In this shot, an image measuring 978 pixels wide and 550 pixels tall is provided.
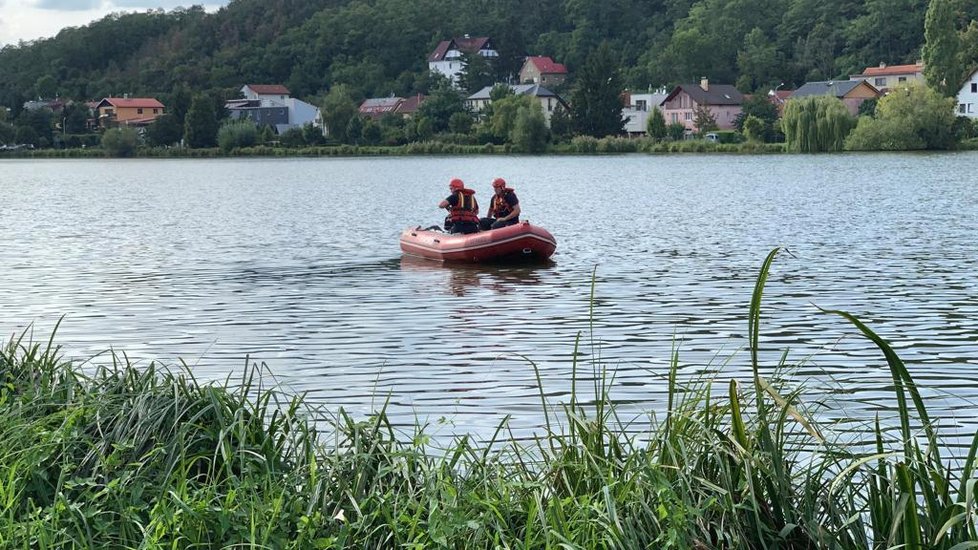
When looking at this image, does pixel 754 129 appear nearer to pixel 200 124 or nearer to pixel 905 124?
pixel 905 124

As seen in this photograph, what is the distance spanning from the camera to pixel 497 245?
19.8 metres

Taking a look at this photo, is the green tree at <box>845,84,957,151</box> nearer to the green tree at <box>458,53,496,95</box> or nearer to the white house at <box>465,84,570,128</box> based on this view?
the white house at <box>465,84,570,128</box>

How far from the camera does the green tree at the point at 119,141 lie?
127m

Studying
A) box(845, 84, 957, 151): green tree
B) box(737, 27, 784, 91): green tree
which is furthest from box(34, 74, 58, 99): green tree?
box(845, 84, 957, 151): green tree

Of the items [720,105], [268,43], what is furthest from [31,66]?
[720,105]

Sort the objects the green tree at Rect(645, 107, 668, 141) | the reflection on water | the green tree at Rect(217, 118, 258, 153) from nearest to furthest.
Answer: the reflection on water < the green tree at Rect(645, 107, 668, 141) < the green tree at Rect(217, 118, 258, 153)

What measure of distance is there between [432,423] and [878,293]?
29.3 ft

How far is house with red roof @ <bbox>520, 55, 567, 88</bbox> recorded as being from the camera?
6432 inches

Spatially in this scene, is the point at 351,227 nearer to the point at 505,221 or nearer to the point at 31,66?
the point at 505,221

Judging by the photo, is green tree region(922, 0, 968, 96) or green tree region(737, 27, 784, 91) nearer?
green tree region(922, 0, 968, 96)

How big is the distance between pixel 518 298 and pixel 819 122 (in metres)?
63.4

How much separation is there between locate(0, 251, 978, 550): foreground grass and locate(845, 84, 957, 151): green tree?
74.0 meters

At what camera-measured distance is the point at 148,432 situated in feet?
18.3

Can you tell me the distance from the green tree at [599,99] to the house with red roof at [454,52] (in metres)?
62.9
